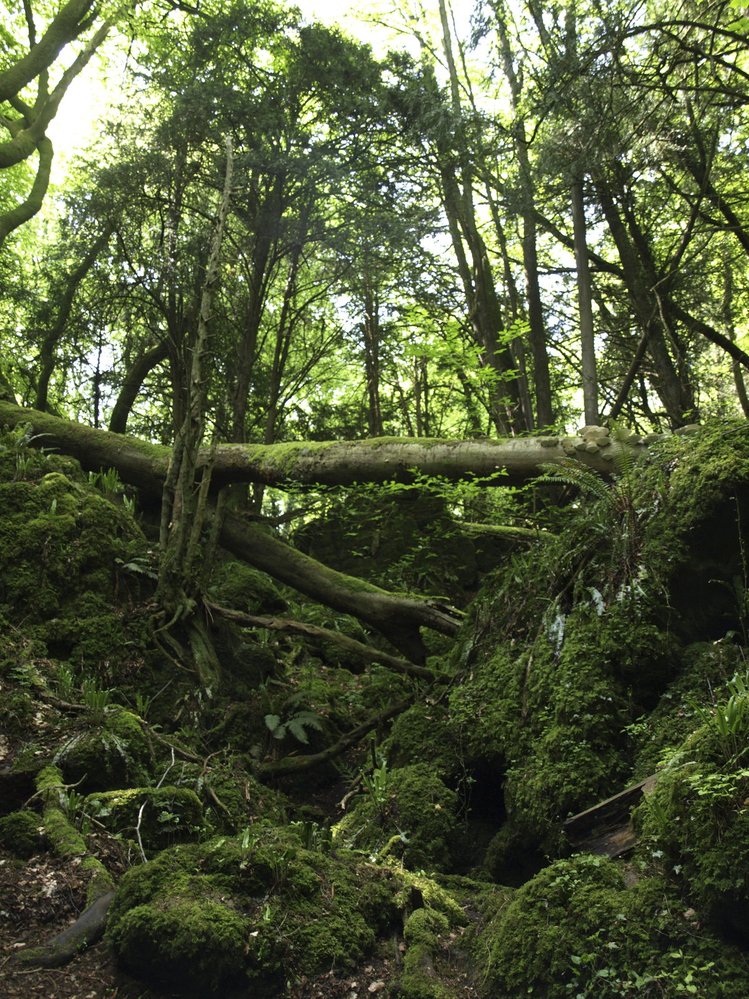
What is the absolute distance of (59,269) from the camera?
38.5ft

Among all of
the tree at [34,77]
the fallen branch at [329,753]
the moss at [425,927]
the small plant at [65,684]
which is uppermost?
the tree at [34,77]

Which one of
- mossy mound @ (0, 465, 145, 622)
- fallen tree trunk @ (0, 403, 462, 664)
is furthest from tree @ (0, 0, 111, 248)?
mossy mound @ (0, 465, 145, 622)

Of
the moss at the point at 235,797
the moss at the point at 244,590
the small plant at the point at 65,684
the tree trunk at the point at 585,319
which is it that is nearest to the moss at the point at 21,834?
the moss at the point at 235,797

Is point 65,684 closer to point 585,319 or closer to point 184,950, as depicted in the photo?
point 184,950

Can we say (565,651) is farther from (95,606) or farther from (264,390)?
(264,390)

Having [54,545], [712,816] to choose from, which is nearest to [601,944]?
[712,816]

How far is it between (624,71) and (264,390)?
312 inches

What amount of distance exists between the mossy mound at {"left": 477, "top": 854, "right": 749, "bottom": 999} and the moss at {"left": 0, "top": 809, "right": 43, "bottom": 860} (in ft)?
7.37

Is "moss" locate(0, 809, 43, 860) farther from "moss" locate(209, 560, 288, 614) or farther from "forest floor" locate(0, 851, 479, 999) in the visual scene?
"moss" locate(209, 560, 288, 614)

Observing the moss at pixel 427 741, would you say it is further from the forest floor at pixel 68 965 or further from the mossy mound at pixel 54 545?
the mossy mound at pixel 54 545

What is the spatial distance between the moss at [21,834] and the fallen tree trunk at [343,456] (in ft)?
15.3

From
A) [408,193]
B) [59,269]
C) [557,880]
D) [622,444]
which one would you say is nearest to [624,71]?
[622,444]

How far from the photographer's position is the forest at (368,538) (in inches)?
118

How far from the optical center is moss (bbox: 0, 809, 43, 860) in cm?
339
